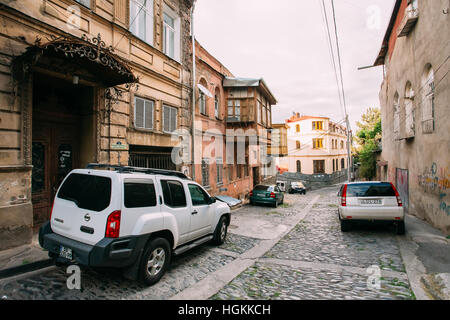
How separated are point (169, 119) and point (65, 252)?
7.58m

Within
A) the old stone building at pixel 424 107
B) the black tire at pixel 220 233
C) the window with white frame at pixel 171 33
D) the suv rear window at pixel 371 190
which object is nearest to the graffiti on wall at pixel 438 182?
the old stone building at pixel 424 107

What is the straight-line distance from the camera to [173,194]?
512 centimetres

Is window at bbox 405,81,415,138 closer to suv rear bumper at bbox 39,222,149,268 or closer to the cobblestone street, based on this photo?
the cobblestone street

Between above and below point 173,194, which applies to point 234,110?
above

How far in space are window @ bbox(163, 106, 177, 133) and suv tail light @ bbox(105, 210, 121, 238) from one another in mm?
7030

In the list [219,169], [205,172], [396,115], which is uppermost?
[396,115]

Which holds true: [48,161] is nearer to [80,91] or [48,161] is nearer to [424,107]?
[80,91]

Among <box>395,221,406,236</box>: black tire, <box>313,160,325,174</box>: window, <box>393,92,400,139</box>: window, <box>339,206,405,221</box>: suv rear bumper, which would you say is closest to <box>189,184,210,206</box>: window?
<box>339,206,405,221</box>: suv rear bumper

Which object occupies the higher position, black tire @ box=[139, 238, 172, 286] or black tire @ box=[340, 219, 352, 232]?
black tire @ box=[139, 238, 172, 286]

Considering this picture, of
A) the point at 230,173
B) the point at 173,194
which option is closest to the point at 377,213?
the point at 173,194

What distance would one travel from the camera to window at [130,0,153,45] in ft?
29.5

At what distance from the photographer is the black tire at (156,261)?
13.5 feet

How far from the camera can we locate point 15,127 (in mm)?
5617
